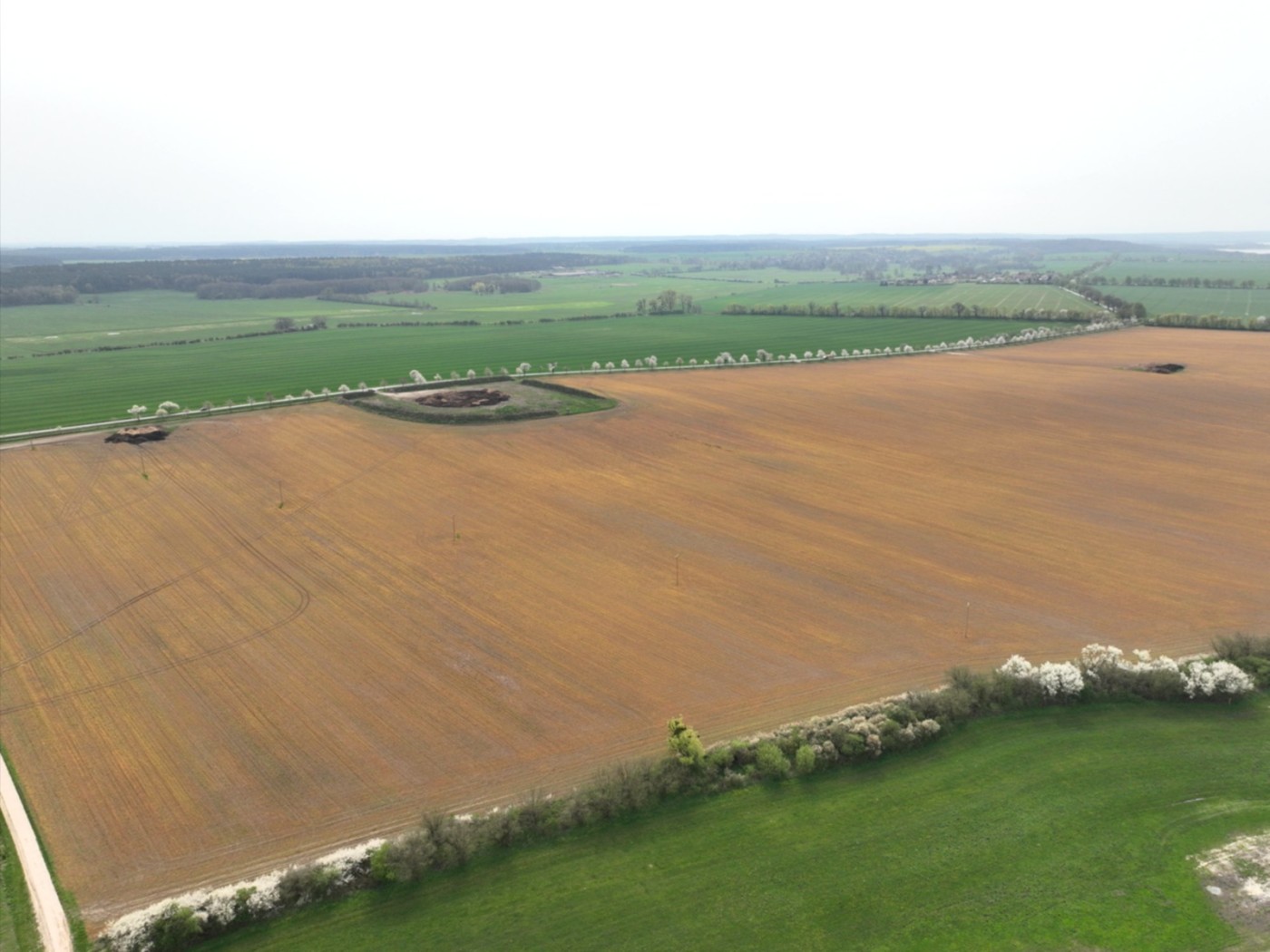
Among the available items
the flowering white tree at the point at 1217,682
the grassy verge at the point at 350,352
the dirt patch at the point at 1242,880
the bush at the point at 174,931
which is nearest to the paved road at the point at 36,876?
the bush at the point at 174,931

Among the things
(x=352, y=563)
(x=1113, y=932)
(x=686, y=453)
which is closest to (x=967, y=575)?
(x=1113, y=932)

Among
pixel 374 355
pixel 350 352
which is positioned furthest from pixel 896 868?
pixel 350 352

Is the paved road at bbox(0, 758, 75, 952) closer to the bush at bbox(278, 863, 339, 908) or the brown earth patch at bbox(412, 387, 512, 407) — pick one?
the bush at bbox(278, 863, 339, 908)

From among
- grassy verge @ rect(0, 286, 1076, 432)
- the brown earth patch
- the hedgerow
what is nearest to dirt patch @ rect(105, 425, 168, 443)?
grassy verge @ rect(0, 286, 1076, 432)

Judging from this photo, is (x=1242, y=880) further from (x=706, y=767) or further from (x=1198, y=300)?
(x=1198, y=300)

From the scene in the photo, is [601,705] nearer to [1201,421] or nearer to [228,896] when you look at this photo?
[228,896]
